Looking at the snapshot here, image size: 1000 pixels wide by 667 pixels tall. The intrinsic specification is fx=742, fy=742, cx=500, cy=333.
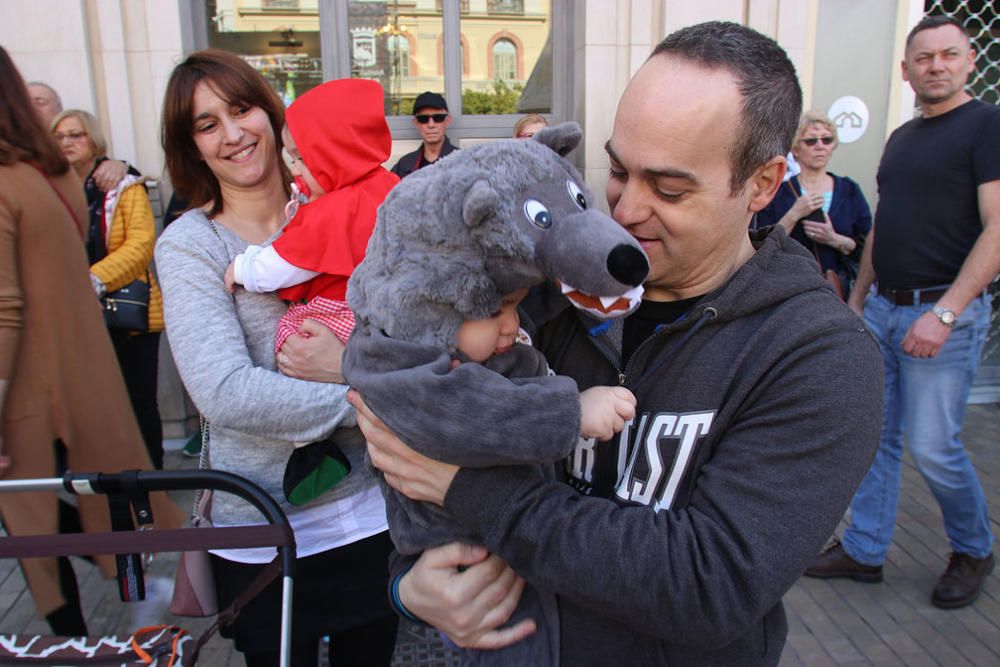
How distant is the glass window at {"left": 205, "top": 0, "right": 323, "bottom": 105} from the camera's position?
18.8 ft

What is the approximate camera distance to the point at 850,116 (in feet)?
19.1

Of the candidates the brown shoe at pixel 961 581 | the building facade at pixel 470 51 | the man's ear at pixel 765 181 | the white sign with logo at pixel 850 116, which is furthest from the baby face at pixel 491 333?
the white sign with logo at pixel 850 116

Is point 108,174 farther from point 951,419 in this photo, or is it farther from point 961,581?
point 961,581

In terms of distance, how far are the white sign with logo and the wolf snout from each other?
546 cm

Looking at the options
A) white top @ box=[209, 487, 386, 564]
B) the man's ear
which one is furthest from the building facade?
the man's ear

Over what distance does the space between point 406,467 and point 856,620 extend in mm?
2993

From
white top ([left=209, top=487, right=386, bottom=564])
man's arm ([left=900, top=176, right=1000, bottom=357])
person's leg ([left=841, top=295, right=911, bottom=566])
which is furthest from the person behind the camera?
person's leg ([left=841, top=295, right=911, bottom=566])

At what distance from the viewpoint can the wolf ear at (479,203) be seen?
3.69 feet

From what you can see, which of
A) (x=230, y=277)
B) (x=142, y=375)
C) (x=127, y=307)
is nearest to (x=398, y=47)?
(x=127, y=307)

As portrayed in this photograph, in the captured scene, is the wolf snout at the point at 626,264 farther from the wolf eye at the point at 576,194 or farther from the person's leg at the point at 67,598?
the person's leg at the point at 67,598

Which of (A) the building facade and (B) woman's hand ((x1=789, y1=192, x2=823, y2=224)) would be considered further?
(A) the building facade

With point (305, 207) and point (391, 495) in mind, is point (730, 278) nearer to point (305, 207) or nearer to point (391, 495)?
point (391, 495)

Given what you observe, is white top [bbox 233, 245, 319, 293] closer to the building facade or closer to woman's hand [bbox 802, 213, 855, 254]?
woman's hand [bbox 802, 213, 855, 254]

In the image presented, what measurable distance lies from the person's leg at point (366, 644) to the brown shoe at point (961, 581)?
2.71 metres
